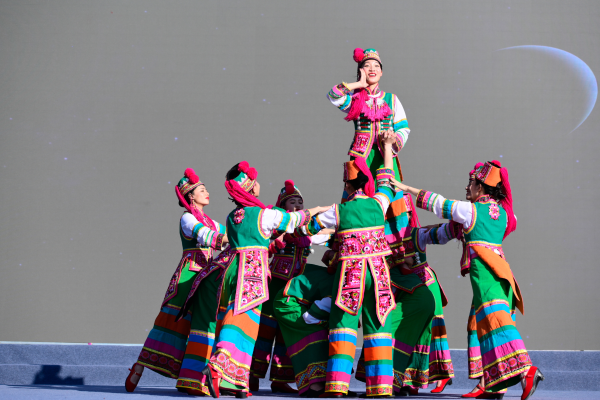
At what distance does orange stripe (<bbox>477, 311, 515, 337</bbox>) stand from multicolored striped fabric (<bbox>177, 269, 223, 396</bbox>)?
173 centimetres

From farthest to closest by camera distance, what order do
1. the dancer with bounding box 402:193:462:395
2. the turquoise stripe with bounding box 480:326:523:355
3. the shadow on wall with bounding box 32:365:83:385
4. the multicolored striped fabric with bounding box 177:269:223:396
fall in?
the shadow on wall with bounding box 32:365:83:385, the dancer with bounding box 402:193:462:395, the multicolored striped fabric with bounding box 177:269:223:396, the turquoise stripe with bounding box 480:326:523:355

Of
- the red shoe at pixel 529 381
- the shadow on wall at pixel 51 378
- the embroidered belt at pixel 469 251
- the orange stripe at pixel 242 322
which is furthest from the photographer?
the shadow on wall at pixel 51 378

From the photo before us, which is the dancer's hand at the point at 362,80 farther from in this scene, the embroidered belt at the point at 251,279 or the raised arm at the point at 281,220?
the embroidered belt at the point at 251,279

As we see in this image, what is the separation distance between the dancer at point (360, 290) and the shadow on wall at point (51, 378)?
110 inches

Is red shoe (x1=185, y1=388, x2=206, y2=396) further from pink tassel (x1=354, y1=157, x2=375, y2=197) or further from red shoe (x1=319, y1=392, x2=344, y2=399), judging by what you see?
pink tassel (x1=354, y1=157, x2=375, y2=197)

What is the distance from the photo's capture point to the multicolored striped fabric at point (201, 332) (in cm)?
418

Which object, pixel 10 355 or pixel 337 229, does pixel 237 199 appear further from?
pixel 10 355

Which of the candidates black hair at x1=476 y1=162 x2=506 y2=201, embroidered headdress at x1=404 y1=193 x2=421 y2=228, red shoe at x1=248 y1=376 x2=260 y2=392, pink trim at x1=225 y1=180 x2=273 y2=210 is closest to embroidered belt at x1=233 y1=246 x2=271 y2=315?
pink trim at x1=225 y1=180 x2=273 y2=210

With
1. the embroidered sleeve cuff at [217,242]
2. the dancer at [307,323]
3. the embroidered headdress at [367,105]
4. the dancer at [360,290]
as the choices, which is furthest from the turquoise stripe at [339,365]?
the embroidered headdress at [367,105]

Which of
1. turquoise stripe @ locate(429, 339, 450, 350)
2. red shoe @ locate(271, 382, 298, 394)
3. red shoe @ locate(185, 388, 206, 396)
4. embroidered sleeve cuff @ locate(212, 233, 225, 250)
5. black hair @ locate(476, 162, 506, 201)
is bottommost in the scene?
red shoe @ locate(271, 382, 298, 394)

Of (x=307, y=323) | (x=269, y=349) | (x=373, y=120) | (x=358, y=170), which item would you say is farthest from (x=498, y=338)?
(x=373, y=120)

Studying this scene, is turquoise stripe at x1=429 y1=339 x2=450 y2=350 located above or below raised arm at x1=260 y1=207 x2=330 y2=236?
below

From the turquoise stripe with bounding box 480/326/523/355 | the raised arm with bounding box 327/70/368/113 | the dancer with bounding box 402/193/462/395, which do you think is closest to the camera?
the turquoise stripe with bounding box 480/326/523/355

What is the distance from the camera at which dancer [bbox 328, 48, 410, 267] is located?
14.6 ft
